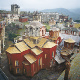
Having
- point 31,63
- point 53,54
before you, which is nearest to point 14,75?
point 31,63

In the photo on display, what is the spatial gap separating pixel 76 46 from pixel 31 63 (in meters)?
12.8

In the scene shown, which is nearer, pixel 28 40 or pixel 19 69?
pixel 19 69

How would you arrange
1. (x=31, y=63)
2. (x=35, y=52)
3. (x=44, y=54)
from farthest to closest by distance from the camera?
(x=44, y=54) → (x=35, y=52) → (x=31, y=63)

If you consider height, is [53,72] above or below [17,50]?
below

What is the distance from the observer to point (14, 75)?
59.8 feet

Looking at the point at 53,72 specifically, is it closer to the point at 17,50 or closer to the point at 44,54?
the point at 44,54

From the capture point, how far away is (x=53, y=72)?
744 inches

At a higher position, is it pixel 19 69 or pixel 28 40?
pixel 28 40

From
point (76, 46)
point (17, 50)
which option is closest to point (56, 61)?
point (76, 46)

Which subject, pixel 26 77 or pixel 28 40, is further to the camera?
pixel 28 40

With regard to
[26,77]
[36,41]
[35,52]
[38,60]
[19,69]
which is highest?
[36,41]

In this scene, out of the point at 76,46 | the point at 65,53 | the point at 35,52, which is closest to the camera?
the point at 35,52

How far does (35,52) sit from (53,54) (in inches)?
176

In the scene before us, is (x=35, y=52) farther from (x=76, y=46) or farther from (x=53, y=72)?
(x=76, y=46)
